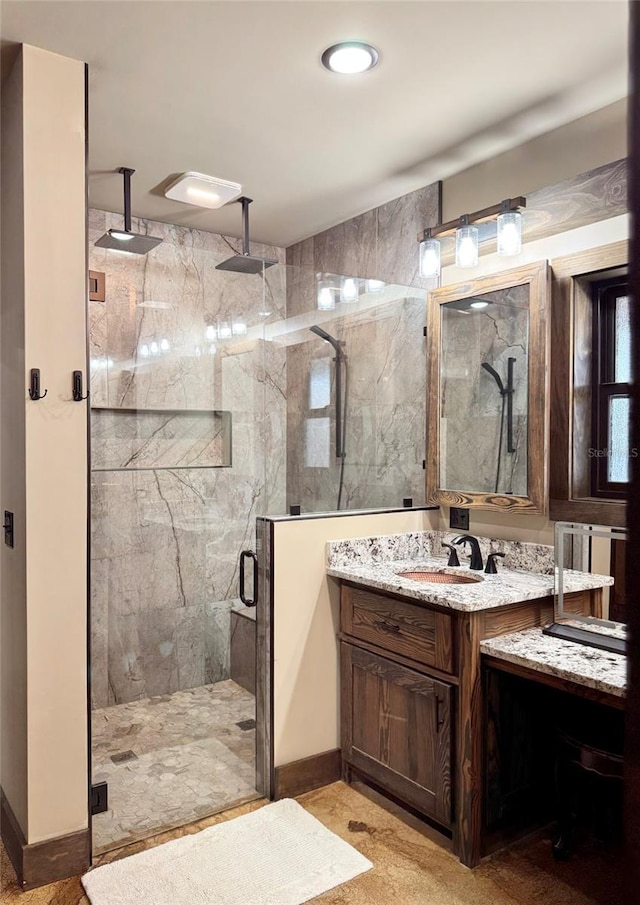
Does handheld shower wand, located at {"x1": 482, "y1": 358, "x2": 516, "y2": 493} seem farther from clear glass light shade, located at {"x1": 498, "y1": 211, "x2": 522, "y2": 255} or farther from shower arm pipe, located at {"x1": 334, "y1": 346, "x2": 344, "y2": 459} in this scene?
shower arm pipe, located at {"x1": 334, "y1": 346, "x2": 344, "y2": 459}

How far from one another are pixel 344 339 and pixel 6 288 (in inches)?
52.7

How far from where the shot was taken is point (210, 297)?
2.49m

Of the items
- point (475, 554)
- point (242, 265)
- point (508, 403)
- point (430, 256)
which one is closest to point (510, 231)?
point (430, 256)

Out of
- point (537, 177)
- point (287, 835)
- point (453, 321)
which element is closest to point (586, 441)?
point (453, 321)

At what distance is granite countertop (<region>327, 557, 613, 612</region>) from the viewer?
215cm

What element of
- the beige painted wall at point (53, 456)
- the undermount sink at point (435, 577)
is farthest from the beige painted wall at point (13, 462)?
the undermount sink at point (435, 577)

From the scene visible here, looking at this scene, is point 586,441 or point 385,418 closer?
point 586,441

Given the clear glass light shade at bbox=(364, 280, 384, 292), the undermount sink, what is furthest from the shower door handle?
the clear glass light shade at bbox=(364, 280, 384, 292)

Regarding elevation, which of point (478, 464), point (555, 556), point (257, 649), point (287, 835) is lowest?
point (287, 835)

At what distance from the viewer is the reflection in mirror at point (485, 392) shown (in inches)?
101

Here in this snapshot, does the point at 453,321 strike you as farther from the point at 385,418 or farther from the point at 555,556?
the point at 555,556

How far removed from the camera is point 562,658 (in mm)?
1969

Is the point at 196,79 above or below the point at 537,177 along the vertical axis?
above

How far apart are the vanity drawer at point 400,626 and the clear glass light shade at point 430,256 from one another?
1.42 m
